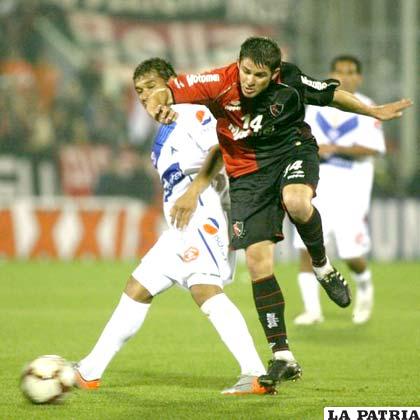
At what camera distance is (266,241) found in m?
6.90

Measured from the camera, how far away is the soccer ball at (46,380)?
6492 millimetres

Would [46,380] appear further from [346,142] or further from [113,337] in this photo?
[346,142]

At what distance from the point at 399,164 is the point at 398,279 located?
471 centimetres

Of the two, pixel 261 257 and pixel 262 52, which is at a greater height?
pixel 262 52

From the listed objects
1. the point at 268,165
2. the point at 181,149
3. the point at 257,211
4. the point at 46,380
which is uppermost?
the point at 181,149

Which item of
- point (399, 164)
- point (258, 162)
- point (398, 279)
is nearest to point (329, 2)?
point (399, 164)

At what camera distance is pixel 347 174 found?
11398mm

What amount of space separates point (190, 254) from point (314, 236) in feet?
2.46

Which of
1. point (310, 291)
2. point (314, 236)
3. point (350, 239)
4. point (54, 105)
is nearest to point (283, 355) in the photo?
point (314, 236)

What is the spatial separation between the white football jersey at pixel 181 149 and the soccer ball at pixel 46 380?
1.32 m

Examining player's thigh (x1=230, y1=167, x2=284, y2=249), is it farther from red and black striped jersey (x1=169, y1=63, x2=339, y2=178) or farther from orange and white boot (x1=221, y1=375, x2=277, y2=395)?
orange and white boot (x1=221, y1=375, x2=277, y2=395)

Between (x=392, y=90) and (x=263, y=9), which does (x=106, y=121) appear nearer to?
(x=263, y=9)

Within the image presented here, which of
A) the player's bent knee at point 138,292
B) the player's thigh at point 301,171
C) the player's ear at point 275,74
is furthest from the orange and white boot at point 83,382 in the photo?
the player's ear at point 275,74

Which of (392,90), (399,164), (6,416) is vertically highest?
(392,90)
